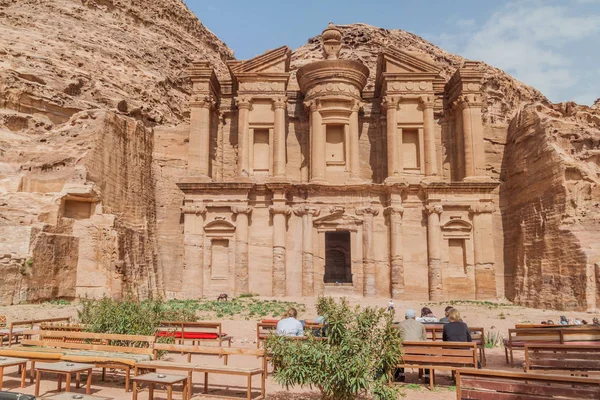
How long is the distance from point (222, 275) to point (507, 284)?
53.2 ft

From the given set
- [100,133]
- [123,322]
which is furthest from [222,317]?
[100,133]

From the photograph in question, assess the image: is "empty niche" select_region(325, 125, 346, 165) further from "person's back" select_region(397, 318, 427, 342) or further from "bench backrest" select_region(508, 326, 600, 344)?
"person's back" select_region(397, 318, 427, 342)

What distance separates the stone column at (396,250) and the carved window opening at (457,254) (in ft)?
9.43

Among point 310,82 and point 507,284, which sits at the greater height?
point 310,82

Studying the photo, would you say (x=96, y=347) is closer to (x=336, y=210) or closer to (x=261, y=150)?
(x=336, y=210)

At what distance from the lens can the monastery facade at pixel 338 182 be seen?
27375 millimetres

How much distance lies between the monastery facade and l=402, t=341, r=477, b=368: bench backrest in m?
17.7

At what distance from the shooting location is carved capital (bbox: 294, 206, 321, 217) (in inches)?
1096

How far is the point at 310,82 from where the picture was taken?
30625 mm

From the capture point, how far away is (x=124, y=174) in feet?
86.7

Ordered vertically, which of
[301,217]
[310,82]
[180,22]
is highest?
[180,22]

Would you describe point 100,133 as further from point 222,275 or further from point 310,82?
point 310,82

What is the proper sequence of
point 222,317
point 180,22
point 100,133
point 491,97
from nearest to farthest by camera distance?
point 222,317, point 100,133, point 491,97, point 180,22

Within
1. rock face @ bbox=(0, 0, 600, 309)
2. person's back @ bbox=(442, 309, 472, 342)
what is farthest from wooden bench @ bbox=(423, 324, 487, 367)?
rock face @ bbox=(0, 0, 600, 309)
